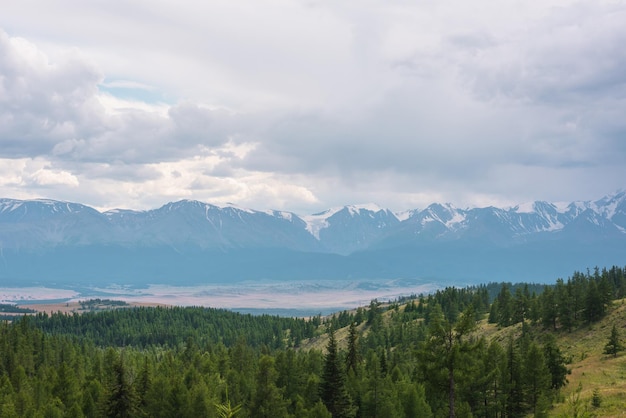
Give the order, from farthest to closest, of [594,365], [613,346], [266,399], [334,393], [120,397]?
[613,346], [594,365], [266,399], [334,393], [120,397]

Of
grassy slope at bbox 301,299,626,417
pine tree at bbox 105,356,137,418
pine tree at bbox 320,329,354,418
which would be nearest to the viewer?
grassy slope at bbox 301,299,626,417

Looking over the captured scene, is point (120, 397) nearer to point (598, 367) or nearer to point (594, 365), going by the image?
point (598, 367)

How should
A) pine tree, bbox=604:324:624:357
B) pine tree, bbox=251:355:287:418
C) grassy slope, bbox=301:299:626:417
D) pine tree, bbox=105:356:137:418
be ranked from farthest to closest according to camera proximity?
1. pine tree, bbox=604:324:624:357
2. pine tree, bbox=251:355:287:418
3. pine tree, bbox=105:356:137:418
4. grassy slope, bbox=301:299:626:417

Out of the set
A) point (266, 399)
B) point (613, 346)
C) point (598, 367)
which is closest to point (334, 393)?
point (266, 399)

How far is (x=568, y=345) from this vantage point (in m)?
120

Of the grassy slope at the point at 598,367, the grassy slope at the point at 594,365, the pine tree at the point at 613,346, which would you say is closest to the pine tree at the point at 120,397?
the grassy slope at the point at 598,367

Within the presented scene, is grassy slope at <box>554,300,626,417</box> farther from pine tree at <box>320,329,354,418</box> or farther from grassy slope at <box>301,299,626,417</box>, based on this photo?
pine tree at <box>320,329,354,418</box>

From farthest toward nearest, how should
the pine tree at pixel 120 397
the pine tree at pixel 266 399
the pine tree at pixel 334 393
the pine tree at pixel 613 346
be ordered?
the pine tree at pixel 613 346 < the pine tree at pixel 266 399 < the pine tree at pixel 334 393 < the pine tree at pixel 120 397

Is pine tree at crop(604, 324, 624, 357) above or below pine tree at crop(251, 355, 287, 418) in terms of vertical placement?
above

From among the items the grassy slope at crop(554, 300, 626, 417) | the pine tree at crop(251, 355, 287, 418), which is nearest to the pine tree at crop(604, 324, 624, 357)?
the grassy slope at crop(554, 300, 626, 417)

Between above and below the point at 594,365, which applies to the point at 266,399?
below

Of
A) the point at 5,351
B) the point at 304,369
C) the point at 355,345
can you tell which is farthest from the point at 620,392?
the point at 5,351

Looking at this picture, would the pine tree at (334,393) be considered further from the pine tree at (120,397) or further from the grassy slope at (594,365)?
the grassy slope at (594,365)

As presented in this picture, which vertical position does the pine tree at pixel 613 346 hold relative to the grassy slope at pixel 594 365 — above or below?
above
